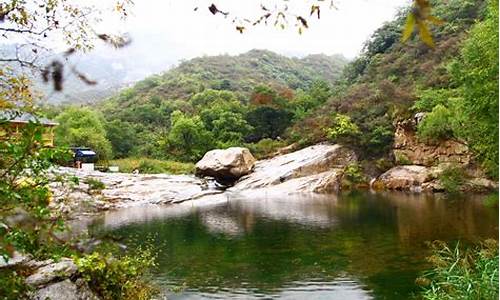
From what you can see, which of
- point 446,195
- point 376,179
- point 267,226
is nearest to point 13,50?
point 267,226

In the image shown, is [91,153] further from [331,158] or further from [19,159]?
[19,159]

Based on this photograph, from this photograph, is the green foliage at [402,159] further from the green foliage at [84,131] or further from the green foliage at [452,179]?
the green foliage at [84,131]

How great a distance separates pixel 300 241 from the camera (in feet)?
48.8

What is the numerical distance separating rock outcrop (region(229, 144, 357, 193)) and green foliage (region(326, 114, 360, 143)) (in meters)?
0.55

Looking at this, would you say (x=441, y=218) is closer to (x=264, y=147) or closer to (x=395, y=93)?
(x=395, y=93)

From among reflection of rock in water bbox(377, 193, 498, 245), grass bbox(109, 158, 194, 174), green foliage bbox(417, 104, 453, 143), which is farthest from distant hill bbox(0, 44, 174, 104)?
green foliage bbox(417, 104, 453, 143)

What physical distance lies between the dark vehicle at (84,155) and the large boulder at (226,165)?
742cm

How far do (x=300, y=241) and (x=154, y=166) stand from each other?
21.3m

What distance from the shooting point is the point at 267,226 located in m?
17.7

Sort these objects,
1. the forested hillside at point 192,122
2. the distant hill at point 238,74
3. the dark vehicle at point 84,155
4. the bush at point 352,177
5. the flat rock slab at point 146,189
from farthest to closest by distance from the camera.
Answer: the distant hill at point 238,74, the forested hillside at point 192,122, the dark vehicle at point 84,155, the bush at point 352,177, the flat rock slab at point 146,189

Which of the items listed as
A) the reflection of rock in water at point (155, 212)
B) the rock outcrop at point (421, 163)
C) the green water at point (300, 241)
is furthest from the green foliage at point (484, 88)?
the rock outcrop at point (421, 163)

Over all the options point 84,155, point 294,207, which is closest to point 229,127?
point 84,155

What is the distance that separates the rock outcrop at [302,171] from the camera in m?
29.4

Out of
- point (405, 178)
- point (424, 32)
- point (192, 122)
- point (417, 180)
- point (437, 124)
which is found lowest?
point (424, 32)
